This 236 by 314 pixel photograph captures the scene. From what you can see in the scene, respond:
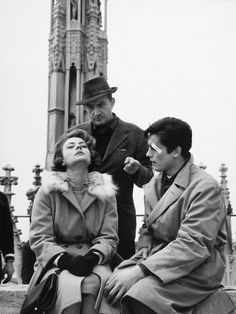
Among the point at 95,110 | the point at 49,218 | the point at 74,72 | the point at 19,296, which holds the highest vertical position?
the point at 74,72

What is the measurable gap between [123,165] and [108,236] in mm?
1016

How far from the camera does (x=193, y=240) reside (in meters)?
2.88

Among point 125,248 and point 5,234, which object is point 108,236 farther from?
point 5,234

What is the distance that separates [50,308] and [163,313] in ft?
2.20

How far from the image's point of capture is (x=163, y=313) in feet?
8.99

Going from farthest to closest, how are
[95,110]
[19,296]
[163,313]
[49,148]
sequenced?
[49,148] < [95,110] < [19,296] < [163,313]

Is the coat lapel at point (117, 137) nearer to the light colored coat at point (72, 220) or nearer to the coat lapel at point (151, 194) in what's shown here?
the light colored coat at point (72, 220)

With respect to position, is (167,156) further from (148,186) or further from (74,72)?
(74,72)

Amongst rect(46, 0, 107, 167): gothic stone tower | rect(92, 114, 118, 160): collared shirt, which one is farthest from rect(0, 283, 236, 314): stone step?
rect(46, 0, 107, 167): gothic stone tower

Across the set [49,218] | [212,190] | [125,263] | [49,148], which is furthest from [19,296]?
[49,148]

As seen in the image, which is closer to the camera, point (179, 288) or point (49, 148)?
point (179, 288)

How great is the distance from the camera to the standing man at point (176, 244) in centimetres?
283

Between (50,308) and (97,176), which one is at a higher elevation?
(97,176)

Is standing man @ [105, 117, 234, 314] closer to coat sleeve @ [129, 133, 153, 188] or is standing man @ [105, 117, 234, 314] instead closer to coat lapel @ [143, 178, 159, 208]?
coat lapel @ [143, 178, 159, 208]
